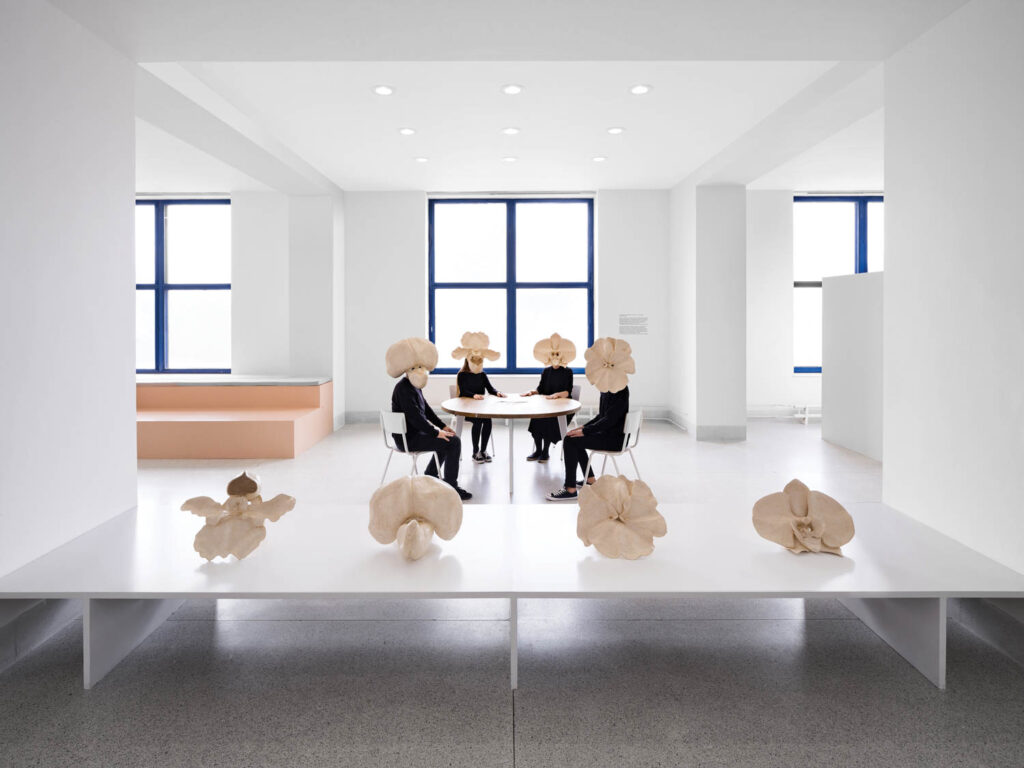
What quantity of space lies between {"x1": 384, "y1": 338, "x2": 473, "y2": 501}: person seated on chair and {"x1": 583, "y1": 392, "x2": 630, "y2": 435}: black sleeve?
1.10 metres

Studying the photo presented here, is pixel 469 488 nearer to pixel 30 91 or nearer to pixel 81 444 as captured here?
pixel 81 444

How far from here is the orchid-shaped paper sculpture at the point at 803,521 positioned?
2826 mm

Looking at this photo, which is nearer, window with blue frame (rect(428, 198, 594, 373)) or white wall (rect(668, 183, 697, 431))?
white wall (rect(668, 183, 697, 431))

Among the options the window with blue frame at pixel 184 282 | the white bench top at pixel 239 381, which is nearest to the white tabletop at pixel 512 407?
the white bench top at pixel 239 381

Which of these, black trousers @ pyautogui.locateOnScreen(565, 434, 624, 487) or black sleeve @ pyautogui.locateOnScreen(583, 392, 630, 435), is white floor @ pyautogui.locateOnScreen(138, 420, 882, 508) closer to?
black trousers @ pyautogui.locateOnScreen(565, 434, 624, 487)

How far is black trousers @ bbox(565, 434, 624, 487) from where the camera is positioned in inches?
206

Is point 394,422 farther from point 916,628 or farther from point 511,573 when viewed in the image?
point 916,628

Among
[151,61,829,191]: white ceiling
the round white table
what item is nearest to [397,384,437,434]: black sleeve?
the round white table

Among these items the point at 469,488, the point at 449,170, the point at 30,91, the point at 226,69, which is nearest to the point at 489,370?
the point at 449,170

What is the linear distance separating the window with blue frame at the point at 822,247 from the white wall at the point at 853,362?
2271 mm

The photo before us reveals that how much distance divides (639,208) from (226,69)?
20.0ft

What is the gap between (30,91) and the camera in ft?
9.92

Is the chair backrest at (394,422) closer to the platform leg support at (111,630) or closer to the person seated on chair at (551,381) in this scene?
the person seated on chair at (551,381)

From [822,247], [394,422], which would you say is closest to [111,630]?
[394,422]
